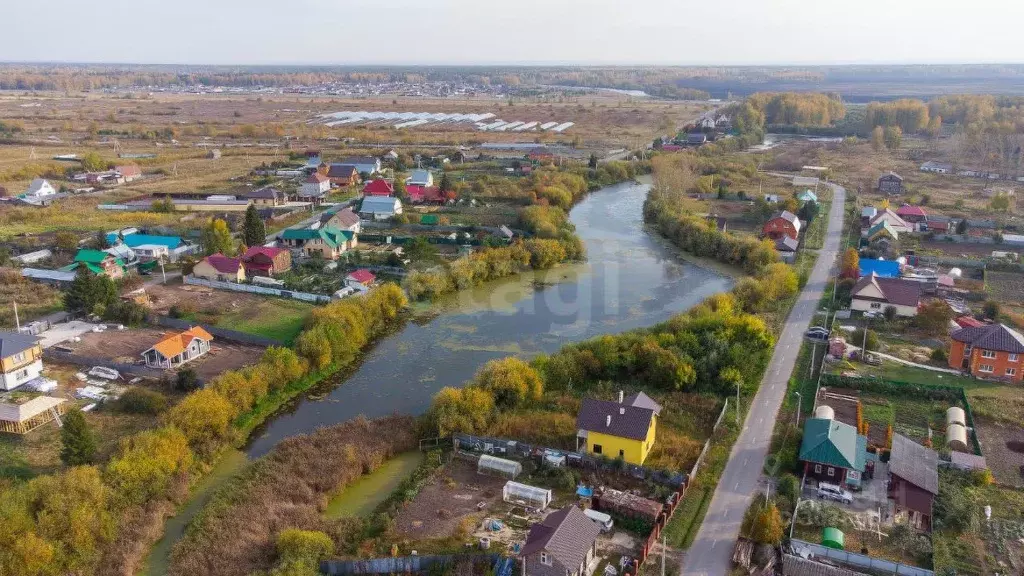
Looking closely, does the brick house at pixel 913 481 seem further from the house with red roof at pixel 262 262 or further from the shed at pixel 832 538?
the house with red roof at pixel 262 262

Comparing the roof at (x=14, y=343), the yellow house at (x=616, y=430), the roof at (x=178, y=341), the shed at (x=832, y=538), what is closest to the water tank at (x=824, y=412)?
the yellow house at (x=616, y=430)

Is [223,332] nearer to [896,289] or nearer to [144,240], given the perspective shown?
[144,240]

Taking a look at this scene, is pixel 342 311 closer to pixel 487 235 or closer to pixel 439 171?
pixel 487 235

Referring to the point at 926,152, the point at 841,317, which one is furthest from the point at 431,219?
the point at 926,152

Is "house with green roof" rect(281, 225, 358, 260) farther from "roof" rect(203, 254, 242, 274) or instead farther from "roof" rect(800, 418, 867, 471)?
"roof" rect(800, 418, 867, 471)

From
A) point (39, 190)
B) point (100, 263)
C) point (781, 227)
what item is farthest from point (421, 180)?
point (39, 190)

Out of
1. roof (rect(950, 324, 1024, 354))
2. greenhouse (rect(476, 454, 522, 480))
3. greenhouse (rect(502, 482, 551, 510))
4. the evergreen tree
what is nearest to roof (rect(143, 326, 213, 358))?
the evergreen tree

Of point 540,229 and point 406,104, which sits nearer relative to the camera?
point 540,229
